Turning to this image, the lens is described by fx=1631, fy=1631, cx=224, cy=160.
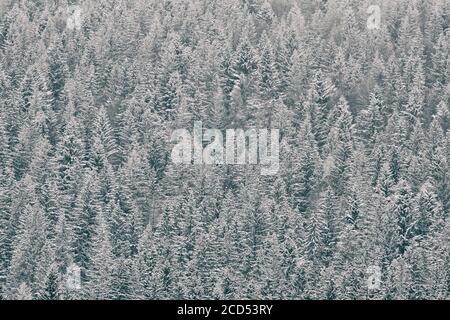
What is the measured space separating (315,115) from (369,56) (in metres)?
12.0

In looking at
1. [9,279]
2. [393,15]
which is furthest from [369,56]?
[9,279]

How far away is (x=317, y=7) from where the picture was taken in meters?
171

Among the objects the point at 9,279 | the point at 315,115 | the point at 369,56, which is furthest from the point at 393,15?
the point at 9,279

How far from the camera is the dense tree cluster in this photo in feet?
382

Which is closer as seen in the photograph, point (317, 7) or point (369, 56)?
point (369, 56)

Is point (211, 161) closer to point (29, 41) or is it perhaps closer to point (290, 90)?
point (290, 90)

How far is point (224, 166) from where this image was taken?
130875mm

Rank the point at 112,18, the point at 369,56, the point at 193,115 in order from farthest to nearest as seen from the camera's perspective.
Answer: the point at 112,18, the point at 369,56, the point at 193,115

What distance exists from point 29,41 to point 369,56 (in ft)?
116

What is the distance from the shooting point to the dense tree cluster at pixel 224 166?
382 feet

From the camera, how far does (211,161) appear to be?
131500 millimetres

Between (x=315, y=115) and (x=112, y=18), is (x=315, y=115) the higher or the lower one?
the lower one
